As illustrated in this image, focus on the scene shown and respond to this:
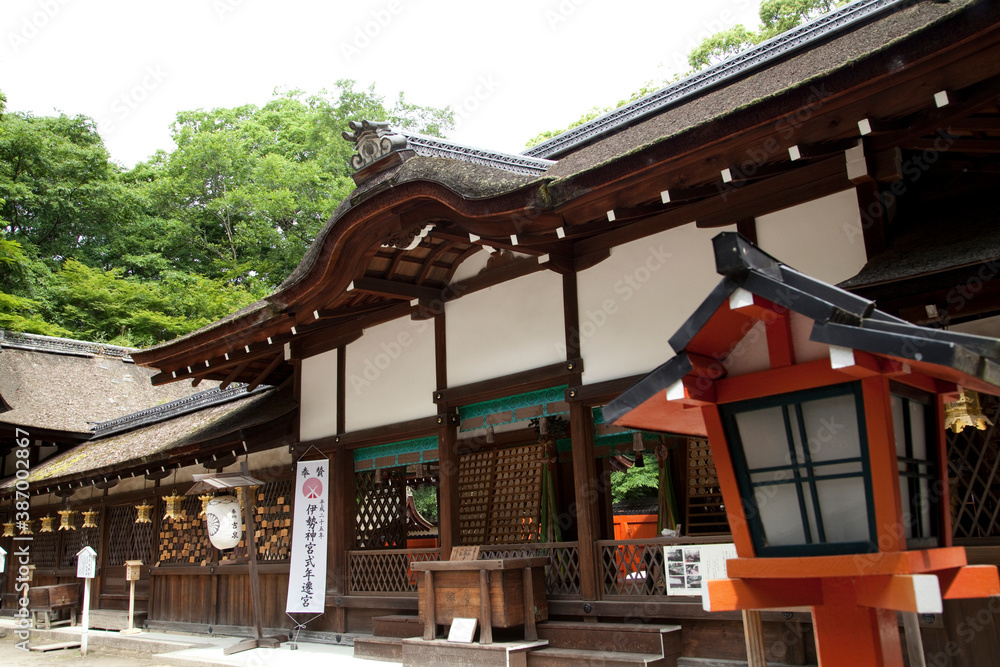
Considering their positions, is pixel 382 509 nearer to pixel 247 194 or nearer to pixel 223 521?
pixel 223 521

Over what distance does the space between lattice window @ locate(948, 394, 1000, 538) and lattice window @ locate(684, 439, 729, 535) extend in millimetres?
3676

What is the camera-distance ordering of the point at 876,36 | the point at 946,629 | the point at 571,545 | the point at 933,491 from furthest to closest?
the point at 571,545
the point at 876,36
the point at 946,629
the point at 933,491

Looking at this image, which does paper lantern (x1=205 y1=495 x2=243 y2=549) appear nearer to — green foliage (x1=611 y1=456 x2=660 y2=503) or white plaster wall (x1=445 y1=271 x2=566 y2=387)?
white plaster wall (x1=445 y1=271 x2=566 y2=387)

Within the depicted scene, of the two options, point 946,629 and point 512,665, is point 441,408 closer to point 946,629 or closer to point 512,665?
point 512,665

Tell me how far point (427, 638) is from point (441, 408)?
8.30ft

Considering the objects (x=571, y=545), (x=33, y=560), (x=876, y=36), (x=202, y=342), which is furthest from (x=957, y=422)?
(x=33, y=560)

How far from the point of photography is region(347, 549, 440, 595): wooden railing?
9133 millimetres

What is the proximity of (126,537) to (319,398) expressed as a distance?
6478mm

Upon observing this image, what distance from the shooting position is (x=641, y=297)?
7.22 metres

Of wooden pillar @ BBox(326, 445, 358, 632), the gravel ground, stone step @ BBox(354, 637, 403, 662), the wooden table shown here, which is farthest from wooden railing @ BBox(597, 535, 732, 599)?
the gravel ground

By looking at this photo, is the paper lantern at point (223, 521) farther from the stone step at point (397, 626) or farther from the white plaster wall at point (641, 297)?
the white plaster wall at point (641, 297)

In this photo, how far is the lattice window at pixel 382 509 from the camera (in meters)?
10.6

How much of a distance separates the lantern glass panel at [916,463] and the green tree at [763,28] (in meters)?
25.1

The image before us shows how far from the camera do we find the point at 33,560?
664 inches
